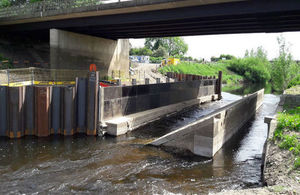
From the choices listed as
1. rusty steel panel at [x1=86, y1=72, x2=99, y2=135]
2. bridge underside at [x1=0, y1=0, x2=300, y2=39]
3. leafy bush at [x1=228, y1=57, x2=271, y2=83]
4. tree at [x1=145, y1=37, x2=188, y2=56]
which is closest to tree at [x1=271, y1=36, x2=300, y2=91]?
bridge underside at [x1=0, y1=0, x2=300, y2=39]

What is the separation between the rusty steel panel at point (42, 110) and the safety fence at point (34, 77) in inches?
83.4

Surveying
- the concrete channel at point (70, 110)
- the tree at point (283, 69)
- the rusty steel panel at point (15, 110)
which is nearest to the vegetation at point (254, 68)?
the tree at point (283, 69)

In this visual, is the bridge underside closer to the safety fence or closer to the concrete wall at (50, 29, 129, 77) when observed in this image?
the concrete wall at (50, 29, 129, 77)

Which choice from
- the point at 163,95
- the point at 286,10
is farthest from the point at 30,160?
the point at 286,10

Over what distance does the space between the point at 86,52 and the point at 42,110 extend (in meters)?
16.8

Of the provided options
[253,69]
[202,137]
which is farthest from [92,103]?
[253,69]

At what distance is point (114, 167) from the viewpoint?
31.0 feet

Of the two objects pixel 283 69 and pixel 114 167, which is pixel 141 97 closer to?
pixel 114 167

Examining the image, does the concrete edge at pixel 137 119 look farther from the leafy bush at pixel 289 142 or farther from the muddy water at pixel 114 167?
the leafy bush at pixel 289 142

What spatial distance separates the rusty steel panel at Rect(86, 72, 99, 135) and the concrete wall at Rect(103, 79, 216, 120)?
832mm

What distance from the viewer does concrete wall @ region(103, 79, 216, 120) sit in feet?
47.9

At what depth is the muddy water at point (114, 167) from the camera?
25.9 ft

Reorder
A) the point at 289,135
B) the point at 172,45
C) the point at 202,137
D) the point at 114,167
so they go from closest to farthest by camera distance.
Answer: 1. the point at 289,135
2. the point at 114,167
3. the point at 202,137
4. the point at 172,45

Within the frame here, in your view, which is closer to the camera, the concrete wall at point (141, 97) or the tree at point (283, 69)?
the concrete wall at point (141, 97)
